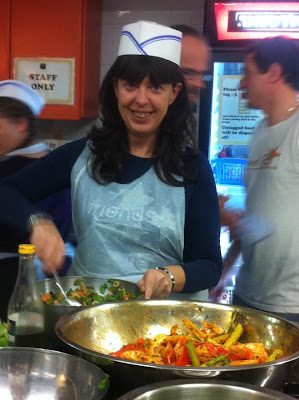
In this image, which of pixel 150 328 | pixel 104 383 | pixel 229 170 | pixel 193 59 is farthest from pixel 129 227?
pixel 229 170

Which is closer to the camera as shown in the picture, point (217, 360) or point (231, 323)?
point (217, 360)

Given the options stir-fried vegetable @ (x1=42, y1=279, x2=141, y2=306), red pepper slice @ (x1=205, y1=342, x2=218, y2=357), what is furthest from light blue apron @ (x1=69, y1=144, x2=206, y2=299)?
red pepper slice @ (x1=205, y1=342, x2=218, y2=357)

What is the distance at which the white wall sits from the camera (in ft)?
13.0

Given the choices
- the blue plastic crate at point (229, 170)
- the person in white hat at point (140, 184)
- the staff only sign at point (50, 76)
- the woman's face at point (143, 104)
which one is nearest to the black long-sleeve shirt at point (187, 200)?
the person in white hat at point (140, 184)

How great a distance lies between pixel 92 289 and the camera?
159 centimetres

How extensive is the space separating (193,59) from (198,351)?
199cm

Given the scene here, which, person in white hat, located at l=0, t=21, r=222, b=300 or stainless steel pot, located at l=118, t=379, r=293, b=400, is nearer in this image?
stainless steel pot, located at l=118, t=379, r=293, b=400

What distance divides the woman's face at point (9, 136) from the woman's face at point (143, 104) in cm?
99

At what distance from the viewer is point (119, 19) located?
4.09 metres

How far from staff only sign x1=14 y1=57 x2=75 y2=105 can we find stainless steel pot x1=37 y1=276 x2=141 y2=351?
2.45 m

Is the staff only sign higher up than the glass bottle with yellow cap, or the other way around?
the staff only sign

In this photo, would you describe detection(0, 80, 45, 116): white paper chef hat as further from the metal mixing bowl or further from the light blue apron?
the metal mixing bowl

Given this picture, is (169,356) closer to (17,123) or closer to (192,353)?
(192,353)

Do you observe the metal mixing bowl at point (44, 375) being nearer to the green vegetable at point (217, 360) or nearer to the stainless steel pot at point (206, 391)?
the stainless steel pot at point (206, 391)
